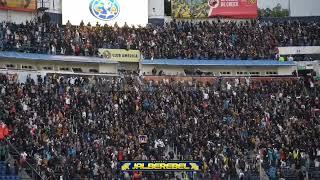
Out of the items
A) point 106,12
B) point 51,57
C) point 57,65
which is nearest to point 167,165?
point 51,57

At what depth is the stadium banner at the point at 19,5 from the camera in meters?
52.1

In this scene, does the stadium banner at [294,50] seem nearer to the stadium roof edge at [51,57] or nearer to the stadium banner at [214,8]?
the stadium banner at [214,8]

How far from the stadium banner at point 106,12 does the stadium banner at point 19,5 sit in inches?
102

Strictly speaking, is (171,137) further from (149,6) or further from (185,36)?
(149,6)

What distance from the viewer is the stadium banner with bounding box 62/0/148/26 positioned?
55656 millimetres

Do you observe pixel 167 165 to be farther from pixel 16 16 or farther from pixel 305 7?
pixel 305 7

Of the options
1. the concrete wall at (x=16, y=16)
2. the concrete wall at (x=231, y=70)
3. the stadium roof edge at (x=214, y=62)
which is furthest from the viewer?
the concrete wall at (x=231, y=70)

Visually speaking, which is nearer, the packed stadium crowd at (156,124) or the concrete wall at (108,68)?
the packed stadium crowd at (156,124)

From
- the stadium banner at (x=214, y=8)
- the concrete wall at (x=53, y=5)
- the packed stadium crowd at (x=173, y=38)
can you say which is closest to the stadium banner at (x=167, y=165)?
the packed stadium crowd at (x=173, y=38)

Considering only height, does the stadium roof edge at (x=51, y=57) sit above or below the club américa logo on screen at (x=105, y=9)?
below

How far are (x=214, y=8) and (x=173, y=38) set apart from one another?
690 cm

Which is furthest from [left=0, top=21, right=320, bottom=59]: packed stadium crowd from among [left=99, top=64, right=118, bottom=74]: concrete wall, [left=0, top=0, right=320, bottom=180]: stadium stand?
[left=99, top=64, right=118, bottom=74]: concrete wall

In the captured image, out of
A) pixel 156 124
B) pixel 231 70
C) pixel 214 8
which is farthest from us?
pixel 214 8

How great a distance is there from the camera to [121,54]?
5228cm
